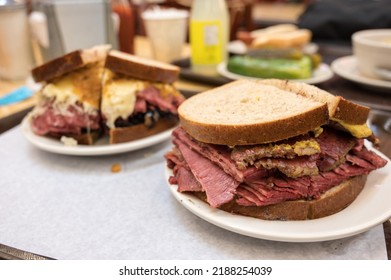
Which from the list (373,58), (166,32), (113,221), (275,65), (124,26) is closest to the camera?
(113,221)

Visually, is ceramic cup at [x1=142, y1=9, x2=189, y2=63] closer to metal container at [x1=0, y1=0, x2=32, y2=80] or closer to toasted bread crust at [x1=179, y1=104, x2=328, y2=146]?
metal container at [x1=0, y1=0, x2=32, y2=80]

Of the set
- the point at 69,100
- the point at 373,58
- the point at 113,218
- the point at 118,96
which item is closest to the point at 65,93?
the point at 69,100

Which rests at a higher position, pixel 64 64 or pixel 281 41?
pixel 64 64

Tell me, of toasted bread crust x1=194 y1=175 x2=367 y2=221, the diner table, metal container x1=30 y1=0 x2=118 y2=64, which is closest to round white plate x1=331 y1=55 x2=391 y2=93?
the diner table

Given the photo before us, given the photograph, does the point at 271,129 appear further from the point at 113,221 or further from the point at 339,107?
the point at 113,221

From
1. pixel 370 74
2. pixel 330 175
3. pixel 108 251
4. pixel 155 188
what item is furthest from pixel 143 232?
pixel 370 74

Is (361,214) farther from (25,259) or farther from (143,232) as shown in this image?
(25,259)
